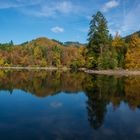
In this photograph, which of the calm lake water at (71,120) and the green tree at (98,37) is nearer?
the calm lake water at (71,120)

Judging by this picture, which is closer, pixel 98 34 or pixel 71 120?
pixel 71 120

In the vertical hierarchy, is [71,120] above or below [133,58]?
below

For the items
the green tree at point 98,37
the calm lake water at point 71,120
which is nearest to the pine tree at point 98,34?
the green tree at point 98,37

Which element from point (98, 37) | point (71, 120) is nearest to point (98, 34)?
point (98, 37)

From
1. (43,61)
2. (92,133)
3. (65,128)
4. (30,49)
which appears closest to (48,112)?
(65,128)

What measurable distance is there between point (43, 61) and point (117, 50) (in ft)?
237

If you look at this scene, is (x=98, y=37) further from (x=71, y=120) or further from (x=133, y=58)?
(x=71, y=120)

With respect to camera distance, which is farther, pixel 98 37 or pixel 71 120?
pixel 98 37

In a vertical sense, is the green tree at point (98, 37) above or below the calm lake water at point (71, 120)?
above

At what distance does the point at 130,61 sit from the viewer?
230ft

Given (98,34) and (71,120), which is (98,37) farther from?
(71,120)

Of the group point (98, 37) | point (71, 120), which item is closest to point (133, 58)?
point (98, 37)

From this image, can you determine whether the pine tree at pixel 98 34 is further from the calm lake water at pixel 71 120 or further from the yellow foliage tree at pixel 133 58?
the calm lake water at pixel 71 120

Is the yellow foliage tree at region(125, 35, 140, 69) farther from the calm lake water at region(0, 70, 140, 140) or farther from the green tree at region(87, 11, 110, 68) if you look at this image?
the calm lake water at region(0, 70, 140, 140)
